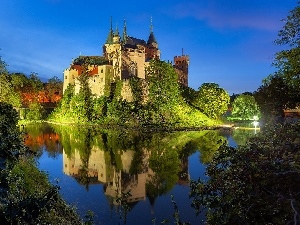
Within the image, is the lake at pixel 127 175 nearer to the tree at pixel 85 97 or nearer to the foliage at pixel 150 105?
the foliage at pixel 150 105

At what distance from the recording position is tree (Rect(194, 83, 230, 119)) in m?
69.4

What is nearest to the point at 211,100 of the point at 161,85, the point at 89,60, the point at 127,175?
the point at 161,85

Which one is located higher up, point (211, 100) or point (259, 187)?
point (211, 100)

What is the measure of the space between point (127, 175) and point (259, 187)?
17.9m

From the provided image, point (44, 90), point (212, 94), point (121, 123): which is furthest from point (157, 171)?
point (44, 90)

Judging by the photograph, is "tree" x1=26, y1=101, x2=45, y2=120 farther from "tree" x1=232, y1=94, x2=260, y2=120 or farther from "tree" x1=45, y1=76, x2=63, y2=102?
"tree" x1=232, y1=94, x2=260, y2=120

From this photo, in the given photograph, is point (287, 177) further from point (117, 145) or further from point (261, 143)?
point (117, 145)

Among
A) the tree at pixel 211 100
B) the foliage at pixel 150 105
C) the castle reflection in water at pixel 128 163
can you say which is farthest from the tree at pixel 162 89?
the castle reflection in water at pixel 128 163

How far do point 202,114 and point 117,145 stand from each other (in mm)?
35042

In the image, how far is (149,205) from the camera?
16047 mm

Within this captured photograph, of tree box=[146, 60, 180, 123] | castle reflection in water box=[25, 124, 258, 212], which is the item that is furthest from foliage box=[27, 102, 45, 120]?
castle reflection in water box=[25, 124, 258, 212]

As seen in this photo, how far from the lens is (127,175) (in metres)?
22.3

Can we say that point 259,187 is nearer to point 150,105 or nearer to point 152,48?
point 150,105

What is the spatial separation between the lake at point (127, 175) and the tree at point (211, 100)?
32344 millimetres
